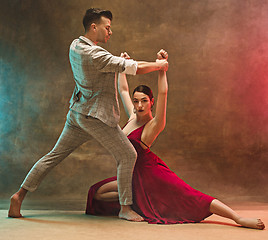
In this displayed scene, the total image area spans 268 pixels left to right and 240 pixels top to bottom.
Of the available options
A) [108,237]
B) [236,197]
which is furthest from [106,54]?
[236,197]

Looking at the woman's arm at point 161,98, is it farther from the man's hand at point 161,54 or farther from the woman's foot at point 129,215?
the woman's foot at point 129,215

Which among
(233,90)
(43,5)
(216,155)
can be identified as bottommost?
(216,155)

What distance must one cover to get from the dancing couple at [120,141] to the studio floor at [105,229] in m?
0.11

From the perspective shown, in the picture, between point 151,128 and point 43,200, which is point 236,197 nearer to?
point 151,128

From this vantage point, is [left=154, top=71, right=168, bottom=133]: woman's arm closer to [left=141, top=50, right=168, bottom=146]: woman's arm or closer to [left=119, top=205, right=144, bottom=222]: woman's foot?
[left=141, top=50, right=168, bottom=146]: woman's arm

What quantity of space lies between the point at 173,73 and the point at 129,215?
2808 mm

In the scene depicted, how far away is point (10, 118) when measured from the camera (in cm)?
543

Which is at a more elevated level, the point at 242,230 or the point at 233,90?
the point at 233,90

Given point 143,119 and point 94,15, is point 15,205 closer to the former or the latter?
point 143,119

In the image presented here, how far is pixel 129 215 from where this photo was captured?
3.11m

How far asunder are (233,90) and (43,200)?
109 inches

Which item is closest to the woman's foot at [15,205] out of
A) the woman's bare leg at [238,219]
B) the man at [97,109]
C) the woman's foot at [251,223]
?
the man at [97,109]

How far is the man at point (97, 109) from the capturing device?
301 cm

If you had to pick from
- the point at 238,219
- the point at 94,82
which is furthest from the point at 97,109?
the point at 238,219
